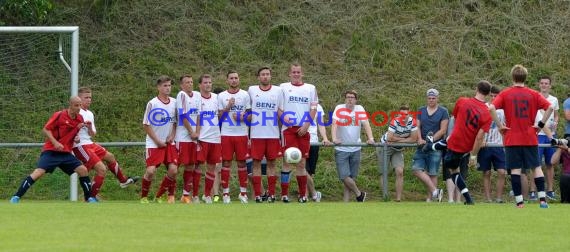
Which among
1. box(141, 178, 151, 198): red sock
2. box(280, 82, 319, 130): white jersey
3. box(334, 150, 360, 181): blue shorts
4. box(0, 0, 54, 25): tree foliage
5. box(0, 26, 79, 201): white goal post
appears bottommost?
box(141, 178, 151, 198): red sock

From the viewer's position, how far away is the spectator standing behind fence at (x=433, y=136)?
67.0 ft

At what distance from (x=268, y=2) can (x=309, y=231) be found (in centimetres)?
1698

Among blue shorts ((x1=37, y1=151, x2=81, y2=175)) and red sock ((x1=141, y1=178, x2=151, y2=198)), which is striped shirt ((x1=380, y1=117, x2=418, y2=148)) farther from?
blue shorts ((x1=37, y1=151, x2=81, y2=175))

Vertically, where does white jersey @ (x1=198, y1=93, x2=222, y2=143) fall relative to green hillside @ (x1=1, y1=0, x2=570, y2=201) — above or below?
below

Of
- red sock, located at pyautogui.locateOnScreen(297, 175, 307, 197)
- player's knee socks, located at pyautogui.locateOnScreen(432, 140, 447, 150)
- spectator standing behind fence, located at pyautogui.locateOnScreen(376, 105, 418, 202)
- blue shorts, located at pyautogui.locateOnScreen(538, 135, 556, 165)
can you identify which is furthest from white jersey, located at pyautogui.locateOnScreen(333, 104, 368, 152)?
player's knee socks, located at pyautogui.locateOnScreen(432, 140, 447, 150)

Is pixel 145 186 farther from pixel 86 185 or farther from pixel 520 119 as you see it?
pixel 520 119

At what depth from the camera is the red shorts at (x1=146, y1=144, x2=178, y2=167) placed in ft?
62.0

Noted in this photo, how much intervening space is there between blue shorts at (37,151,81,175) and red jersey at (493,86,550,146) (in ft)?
21.9

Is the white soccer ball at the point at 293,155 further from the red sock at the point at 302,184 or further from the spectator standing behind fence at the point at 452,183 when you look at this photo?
the spectator standing behind fence at the point at 452,183

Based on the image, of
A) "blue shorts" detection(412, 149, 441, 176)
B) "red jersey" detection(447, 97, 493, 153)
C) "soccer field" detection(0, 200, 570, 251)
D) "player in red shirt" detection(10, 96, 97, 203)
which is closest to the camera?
"soccer field" detection(0, 200, 570, 251)

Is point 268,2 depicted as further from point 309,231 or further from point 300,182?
point 309,231

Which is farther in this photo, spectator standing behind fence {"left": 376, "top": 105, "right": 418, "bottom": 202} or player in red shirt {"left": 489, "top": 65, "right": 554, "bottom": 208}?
spectator standing behind fence {"left": 376, "top": 105, "right": 418, "bottom": 202}

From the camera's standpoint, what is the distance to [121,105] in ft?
81.9

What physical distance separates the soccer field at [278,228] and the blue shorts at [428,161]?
432 centimetres
